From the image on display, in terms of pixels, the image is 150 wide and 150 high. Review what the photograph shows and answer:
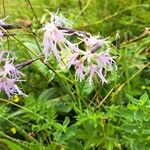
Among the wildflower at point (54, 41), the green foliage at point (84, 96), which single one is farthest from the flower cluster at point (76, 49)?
the green foliage at point (84, 96)

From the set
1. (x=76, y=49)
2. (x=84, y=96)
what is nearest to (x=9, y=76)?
(x=76, y=49)

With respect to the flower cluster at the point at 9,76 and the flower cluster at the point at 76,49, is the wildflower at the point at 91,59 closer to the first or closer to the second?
the flower cluster at the point at 76,49

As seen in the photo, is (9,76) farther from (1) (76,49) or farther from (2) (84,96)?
(2) (84,96)

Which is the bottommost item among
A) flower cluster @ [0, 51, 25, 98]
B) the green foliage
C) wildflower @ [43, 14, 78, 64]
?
the green foliage

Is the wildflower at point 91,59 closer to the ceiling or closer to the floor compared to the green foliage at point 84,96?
closer to the ceiling

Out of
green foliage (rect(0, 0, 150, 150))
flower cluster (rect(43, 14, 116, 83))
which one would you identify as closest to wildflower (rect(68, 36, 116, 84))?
flower cluster (rect(43, 14, 116, 83))

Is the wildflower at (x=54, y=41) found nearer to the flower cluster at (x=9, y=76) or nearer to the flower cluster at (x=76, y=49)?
the flower cluster at (x=76, y=49)

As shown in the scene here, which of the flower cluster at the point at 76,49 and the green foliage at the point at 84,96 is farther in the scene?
the green foliage at the point at 84,96

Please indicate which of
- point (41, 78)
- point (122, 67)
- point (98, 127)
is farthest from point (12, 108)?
point (98, 127)

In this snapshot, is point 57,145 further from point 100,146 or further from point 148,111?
point 148,111

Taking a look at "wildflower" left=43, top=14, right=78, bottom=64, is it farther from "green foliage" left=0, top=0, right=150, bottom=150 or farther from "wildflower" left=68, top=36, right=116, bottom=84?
"green foliage" left=0, top=0, right=150, bottom=150

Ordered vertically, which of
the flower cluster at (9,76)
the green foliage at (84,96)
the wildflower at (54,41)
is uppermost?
the wildflower at (54,41)
